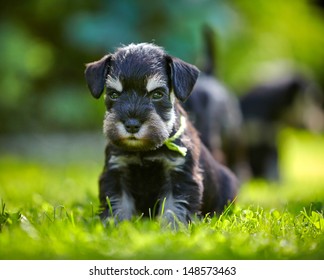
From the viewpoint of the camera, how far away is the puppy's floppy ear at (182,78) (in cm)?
424

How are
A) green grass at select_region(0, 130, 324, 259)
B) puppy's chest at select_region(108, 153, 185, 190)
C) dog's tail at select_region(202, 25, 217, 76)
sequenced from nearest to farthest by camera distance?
green grass at select_region(0, 130, 324, 259), puppy's chest at select_region(108, 153, 185, 190), dog's tail at select_region(202, 25, 217, 76)

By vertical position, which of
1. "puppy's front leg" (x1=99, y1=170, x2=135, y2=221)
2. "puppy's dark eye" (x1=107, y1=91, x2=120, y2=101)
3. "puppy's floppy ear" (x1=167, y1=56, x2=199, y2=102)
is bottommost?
"puppy's front leg" (x1=99, y1=170, x2=135, y2=221)

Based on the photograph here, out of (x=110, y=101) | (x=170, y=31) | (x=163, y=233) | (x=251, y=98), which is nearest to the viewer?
(x=163, y=233)

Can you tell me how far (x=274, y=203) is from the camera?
5500 millimetres

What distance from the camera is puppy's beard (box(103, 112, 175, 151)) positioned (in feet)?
13.1

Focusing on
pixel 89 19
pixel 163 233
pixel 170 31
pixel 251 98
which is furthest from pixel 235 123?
pixel 163 233

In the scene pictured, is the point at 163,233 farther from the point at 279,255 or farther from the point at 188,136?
the point at 188,136

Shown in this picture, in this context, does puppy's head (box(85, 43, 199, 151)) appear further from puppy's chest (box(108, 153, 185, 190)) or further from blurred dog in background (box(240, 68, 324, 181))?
blurred dog in background (box(240, 68, 324, 181))

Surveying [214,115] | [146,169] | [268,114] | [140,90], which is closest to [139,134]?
[140,90]

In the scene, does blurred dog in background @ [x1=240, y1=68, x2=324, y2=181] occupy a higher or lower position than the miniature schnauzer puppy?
lower

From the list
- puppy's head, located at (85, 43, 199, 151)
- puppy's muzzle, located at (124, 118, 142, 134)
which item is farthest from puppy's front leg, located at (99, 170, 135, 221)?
puppy's muzzle, located at (124, 118, 142, 134)

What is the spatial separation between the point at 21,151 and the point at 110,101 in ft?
22.1

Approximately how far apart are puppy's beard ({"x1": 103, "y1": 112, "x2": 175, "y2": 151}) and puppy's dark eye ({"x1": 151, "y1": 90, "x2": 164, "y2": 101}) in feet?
0.45
